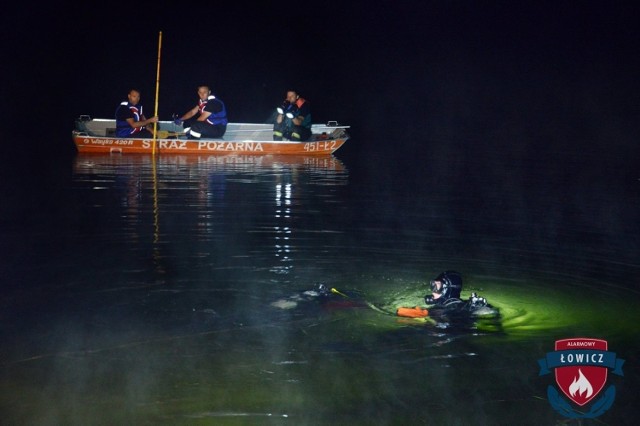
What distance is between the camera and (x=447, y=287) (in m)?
9.41

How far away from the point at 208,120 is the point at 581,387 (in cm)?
1670

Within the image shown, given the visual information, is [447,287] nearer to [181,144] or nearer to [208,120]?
[208,120]

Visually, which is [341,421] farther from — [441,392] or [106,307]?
[106,307]

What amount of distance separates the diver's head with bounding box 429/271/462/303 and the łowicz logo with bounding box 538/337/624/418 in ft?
4.15

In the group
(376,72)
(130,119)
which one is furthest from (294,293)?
(376,72)

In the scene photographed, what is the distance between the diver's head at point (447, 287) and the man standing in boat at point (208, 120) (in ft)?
45.1

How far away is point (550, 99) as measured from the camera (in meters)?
35.4

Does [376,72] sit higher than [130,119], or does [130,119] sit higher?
[376,72]

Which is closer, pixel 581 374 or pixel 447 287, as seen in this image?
pixel 581 374

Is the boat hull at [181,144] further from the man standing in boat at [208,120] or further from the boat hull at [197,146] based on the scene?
the man standing in boat at [208,120]

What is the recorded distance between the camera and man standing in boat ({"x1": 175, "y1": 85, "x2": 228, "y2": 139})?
22391 millimetres

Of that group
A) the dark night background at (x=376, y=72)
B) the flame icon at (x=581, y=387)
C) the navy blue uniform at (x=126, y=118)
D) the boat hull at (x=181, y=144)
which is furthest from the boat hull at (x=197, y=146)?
the flame icon at (x=581, y=387)

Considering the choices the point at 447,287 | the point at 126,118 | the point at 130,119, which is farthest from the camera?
the point at 126,118

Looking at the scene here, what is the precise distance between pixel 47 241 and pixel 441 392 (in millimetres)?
6887
